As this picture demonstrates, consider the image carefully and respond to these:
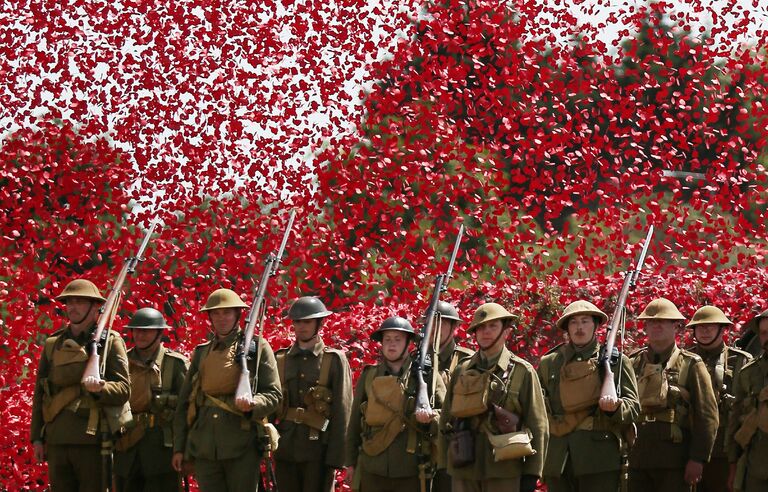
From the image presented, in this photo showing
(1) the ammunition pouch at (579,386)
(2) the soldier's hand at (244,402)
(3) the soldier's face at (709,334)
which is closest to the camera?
(1) the ammunition pouch at (579,386)

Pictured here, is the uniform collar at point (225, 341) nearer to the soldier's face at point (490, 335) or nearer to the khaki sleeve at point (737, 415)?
the soldier's face at point (490, 335)

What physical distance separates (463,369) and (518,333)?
16.6 feet

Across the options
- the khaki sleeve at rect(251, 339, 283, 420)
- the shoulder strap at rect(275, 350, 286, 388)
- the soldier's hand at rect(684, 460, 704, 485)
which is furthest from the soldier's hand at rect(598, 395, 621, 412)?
the shoulder strap at rect(275, 350, 286, 388)

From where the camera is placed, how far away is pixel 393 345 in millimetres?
9836

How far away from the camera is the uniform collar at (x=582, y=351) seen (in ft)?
31.2

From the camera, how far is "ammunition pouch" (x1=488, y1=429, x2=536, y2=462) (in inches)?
334

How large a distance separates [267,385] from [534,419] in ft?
7.43

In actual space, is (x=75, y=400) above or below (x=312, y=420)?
above

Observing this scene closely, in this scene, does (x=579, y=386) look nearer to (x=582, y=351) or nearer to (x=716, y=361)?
(x=582, y=351)

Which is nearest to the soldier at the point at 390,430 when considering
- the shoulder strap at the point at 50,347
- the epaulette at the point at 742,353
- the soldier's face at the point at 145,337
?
the soldier's face at the point at 145,337

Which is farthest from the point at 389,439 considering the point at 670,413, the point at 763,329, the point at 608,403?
the point at 763,329

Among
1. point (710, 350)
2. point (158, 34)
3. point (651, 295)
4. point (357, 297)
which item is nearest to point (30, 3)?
point (158, 34)

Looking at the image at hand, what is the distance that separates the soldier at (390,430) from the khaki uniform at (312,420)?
602 mm

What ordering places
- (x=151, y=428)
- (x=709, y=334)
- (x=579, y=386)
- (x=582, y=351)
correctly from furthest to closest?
(x=709, y=334) → (x=151, y=428) → (x=582, y=351) → (x=579, y=386)
